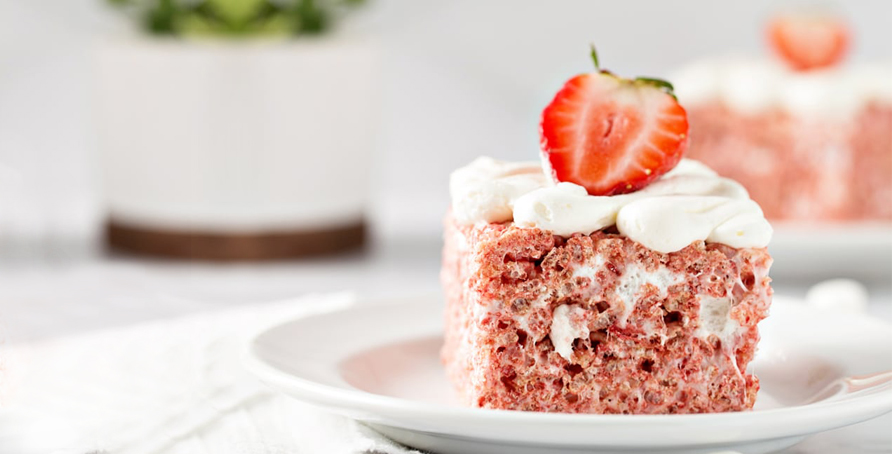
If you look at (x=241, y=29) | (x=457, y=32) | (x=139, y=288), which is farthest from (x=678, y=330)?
(x=457, y=32)

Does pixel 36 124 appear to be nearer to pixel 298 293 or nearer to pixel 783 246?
pixel 298 293

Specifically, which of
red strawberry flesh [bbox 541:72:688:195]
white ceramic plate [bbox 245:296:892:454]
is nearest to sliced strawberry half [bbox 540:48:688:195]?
Result: red strawberry flesh [bbox 541:72:688:195]

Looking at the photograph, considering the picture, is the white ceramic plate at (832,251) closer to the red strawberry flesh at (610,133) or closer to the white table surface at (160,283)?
the white table surface at (160,283)

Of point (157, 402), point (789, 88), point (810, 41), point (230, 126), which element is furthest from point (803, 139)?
point (157, 402)

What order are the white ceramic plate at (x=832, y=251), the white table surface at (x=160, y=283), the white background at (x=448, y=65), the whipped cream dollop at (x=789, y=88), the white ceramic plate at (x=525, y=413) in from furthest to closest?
the white background at (x=448, y=65) → the whipped cream dollop at (x=789, y=88) → the white ceramic plate at (x=832, y=251) → the white table surface at (x=160, y=283) → the white ceramic plate at (x=525, y=413)

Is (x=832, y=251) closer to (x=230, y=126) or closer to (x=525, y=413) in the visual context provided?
(x=230, y=126)

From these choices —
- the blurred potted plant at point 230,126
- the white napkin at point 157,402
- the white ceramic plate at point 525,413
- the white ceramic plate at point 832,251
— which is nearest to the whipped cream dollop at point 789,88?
the white ceramic plate at point 832,251
